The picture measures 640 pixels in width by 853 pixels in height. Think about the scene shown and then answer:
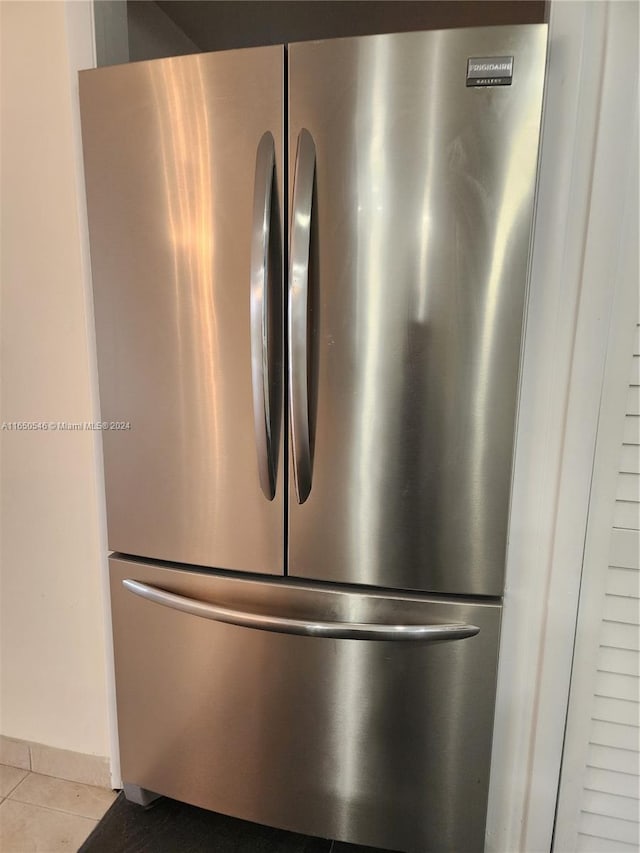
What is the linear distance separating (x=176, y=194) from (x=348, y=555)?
2.77 feet

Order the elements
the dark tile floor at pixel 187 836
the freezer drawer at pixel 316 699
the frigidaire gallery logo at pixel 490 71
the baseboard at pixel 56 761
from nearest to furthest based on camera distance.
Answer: the frigidaire gallery logo at pixel 490 71 → the freezer drawer at pixel 316 699 → the dark tile floor at pixel 187 836 → the baseboard at pixel 56 761

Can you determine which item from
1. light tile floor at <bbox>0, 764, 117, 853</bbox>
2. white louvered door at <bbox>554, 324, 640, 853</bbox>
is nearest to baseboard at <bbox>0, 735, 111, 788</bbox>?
light tile floor at <bbox>0, 764, 117, 853</bbox>

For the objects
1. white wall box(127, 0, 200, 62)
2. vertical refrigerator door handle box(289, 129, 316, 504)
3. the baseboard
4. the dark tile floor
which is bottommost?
the dark tile floor

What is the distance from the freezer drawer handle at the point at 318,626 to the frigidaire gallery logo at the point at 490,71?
1.03 metres

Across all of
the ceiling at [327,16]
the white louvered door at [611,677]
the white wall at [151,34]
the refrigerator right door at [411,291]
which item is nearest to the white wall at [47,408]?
the white wall at [151,34]

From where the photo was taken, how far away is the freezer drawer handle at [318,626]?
1.09m

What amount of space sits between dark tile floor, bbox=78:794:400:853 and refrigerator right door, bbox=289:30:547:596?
32.3 inches

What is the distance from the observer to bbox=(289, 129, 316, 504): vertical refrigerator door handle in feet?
3.28

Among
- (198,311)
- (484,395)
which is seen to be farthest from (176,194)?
(484,395)

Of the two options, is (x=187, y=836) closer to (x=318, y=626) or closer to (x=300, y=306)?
(x=318, y=626)

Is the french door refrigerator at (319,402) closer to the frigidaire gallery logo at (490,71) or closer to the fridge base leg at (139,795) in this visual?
the frigidaire gallery logo at (490,71)

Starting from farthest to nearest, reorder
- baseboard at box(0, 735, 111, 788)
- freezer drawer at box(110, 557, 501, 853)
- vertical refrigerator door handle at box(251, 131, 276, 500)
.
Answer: baseboard at box(0, 735, 111, 788)
freezer drawer at box(110, 557, 501, 853)
vertical refrigerator door handle at box(251, 131, 276, 500)

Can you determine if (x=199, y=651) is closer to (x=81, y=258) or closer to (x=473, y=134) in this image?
(x=81, y=258)

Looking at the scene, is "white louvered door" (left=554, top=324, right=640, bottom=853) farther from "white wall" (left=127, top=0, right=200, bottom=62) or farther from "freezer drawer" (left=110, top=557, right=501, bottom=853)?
"white wall" (left=127, top=0, right=200, bottom=62)
